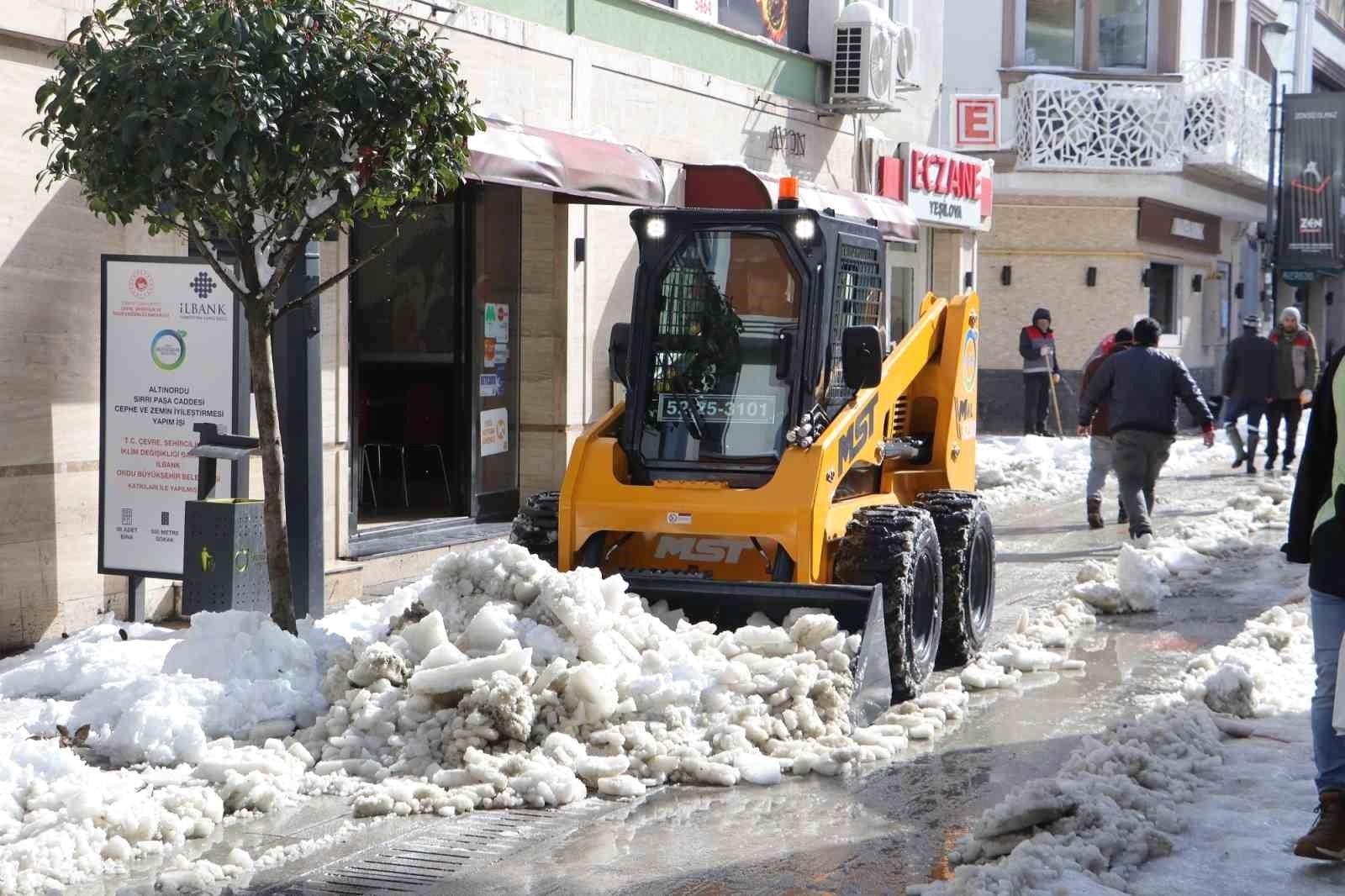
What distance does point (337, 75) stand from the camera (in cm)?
779

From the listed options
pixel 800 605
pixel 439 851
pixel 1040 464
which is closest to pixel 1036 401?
pixel 1040 464

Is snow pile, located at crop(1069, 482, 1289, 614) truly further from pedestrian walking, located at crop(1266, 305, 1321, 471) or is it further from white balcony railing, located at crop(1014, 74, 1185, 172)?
white balcony railing, located at crop(1014, 74, 1185, 172)

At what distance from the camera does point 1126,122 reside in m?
28.6

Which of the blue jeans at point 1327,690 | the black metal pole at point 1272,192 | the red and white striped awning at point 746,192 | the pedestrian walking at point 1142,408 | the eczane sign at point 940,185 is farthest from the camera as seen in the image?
the black metal pole at point 1272,192

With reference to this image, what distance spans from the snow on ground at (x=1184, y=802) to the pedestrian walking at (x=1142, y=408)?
452 cm

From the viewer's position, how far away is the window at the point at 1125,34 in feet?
98.0

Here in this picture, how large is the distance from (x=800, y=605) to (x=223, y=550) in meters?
3.14

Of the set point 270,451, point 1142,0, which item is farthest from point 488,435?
point 1142,0

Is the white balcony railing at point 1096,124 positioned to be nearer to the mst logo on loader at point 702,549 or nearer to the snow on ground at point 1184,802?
the snow on ground at point 1184,802

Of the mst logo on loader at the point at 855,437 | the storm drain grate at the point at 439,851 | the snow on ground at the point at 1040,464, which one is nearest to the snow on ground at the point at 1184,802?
the storm drain grate at the point at 439,851

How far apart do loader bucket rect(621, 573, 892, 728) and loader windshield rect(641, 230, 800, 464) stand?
Result: 2.84 feet

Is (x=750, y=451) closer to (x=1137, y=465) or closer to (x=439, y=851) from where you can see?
(x=439, y=851)

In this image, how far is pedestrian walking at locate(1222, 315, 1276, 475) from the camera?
19922 mm

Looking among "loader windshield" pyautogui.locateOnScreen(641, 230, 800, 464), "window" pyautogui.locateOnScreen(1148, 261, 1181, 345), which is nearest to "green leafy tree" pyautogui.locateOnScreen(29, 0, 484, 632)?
"loader windshield" pyautogui.locateOnScreen(641, 230, 800, 464)
